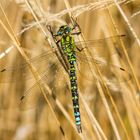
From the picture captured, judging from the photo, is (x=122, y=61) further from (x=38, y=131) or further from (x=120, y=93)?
(x=38, y=131)

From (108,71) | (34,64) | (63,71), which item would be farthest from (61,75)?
(108,71)

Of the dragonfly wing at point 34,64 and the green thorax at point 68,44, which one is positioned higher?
the green thorax at point 68,44

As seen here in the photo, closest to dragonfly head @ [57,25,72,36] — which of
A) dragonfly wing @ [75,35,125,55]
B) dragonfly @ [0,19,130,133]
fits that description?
dragonfly @ [0,19,130,133]

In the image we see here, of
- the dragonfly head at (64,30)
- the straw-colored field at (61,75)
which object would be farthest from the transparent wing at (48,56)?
the dragonfly head at (64,30)

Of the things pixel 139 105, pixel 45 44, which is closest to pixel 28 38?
pixel 45 44

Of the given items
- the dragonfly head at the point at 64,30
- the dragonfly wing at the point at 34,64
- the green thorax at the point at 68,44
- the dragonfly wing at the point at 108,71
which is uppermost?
the dragonfly head at the point at 64,30

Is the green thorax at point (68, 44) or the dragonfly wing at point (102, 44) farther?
the green thorax at point (68, 44)

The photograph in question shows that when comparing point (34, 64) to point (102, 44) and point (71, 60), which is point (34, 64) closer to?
point (71, 60)

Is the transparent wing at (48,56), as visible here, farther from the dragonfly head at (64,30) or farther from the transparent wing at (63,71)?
the dragonfly head at (64,30)
